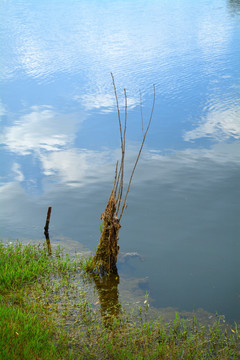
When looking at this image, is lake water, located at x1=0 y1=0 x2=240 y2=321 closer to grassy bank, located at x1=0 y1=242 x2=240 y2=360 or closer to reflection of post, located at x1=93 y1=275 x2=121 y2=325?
reflection of post, located at x1=93 y1=275 x2=121 y2=325

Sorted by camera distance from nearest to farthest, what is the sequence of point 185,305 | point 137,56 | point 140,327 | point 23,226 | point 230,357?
point 230,357 < point 140,327 < point 185,305 < point 23,226 < point 137,56

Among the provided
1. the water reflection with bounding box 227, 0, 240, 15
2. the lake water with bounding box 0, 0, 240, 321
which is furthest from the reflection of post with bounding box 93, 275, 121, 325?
the water reflection with bounding box 227, 0, 240, 15

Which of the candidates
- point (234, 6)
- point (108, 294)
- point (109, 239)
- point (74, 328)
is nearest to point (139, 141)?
point (109, 239)

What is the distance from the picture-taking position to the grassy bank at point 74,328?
348 centimetres

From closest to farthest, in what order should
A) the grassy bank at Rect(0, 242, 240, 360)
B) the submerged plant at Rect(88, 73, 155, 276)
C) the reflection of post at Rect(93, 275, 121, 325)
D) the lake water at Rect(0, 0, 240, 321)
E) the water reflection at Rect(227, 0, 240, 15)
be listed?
the grassy bank at Rect(0, 242, 240, 360) → the reflection of post at Rect(93, 275, 121, 325) → the submerged plant at Rect(88, 73, 155, 276) → the lake water at Rect(0, 0, 240, 321) → the water reflection at Rect(227, 0, 240, 15)

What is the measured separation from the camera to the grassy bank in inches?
137

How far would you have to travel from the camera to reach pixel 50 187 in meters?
8.06

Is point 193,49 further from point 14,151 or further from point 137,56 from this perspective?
point 14,151

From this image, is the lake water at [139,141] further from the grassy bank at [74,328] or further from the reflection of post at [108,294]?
the grassy bank at [74,328]

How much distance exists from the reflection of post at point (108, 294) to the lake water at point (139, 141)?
42 centimetres

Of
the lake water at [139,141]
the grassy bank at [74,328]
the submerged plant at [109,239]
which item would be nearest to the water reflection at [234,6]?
the lake water at [139,141]

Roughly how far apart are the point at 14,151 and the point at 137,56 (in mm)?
8132

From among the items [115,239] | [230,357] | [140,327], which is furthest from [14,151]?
[230,357]

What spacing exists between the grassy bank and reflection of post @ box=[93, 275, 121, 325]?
0.08ft
